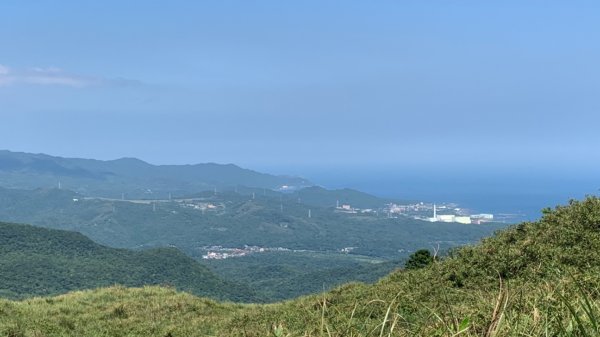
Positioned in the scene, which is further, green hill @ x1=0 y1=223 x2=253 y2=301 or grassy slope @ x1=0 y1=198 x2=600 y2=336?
green hill @ x1=0 y1=223 x2=253 y2=301

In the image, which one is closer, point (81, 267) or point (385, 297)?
point (385, 297)

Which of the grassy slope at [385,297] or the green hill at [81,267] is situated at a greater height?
the grassy slope at [385,297]

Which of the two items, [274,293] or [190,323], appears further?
[274,293]

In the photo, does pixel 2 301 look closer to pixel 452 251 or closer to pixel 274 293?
pixel 452 251

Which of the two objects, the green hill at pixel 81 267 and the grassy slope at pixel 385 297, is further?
the green hill at pixel 81 267

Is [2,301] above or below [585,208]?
below

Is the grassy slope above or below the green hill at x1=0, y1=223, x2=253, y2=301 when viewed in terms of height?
above

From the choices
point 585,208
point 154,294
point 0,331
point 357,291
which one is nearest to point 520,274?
point 585,208

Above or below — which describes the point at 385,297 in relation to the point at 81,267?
above
